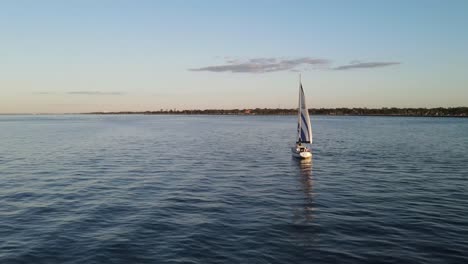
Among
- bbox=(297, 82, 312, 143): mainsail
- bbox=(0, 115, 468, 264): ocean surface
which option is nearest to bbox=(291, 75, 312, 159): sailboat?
bbox=(297, 82, 312, 143): mainsail

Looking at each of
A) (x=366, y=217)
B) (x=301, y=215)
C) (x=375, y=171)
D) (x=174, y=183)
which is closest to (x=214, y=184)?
(x=174, y=183)

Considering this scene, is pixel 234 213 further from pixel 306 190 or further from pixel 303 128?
pixel 303 128

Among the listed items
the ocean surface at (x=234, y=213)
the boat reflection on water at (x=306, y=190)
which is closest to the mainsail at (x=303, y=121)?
the boat reflection on water at (x=306, y=190)

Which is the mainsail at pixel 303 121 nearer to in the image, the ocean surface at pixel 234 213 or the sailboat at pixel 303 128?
the sailboat at pixel 303 128

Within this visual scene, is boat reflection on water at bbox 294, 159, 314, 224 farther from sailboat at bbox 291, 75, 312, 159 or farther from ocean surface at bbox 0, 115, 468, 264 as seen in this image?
sailboat at bbox 291, 75, 312, 159

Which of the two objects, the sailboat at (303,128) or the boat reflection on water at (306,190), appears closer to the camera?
the boat reflection on water at (306,190)

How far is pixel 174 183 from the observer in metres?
37.0

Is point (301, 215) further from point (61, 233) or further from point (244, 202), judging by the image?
point (61, 233)

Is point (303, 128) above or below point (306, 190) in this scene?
above

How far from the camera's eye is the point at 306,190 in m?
34.1

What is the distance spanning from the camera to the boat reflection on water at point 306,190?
25203mm

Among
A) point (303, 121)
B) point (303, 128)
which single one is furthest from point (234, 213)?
point (303, 128)

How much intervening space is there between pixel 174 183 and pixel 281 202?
11.8 meters

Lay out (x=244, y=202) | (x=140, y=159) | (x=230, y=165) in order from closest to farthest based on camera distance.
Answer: (x=244, y=202) < (x=230, y=165) < (x=140, y=159)
